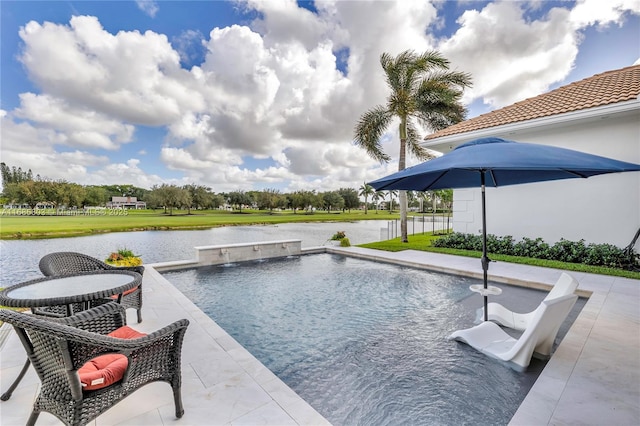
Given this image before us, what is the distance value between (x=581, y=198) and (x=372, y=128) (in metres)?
7.41

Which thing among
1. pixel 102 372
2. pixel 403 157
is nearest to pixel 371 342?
pixel 102 372

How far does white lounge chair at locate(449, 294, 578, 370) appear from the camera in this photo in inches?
103

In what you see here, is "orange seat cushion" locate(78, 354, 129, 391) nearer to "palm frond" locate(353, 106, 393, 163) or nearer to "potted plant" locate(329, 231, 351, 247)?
"potted plant" locate(329, 231, 351, 247)

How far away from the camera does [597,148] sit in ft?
25.4

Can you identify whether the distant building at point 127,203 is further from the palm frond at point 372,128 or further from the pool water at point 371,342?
the pool water at point 371,342

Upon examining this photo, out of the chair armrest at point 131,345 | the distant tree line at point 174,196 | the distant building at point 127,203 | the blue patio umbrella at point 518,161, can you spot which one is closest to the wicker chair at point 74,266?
the chair armrest at point 131,345

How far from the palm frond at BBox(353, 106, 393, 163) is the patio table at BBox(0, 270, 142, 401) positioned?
10.6 m

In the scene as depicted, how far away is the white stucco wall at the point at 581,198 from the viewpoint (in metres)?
7.35

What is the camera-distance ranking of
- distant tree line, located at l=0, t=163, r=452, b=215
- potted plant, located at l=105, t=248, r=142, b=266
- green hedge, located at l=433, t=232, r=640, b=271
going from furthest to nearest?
distant tree line, located at l=0, t=163, r=452, b=215 < green hedge, located at l=433, t=232, r=640, b=271 < potted plant, located at l=105, t=248, r=142, b=266

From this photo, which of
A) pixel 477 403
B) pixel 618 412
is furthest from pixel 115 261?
pixel 618 412

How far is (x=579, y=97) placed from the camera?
328 inches

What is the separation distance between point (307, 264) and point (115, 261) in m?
4.90

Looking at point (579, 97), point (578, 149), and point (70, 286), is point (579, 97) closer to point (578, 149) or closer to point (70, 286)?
point (578, 149)

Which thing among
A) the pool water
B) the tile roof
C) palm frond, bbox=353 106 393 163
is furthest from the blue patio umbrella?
palm frond, bbox=353 106 393 163
